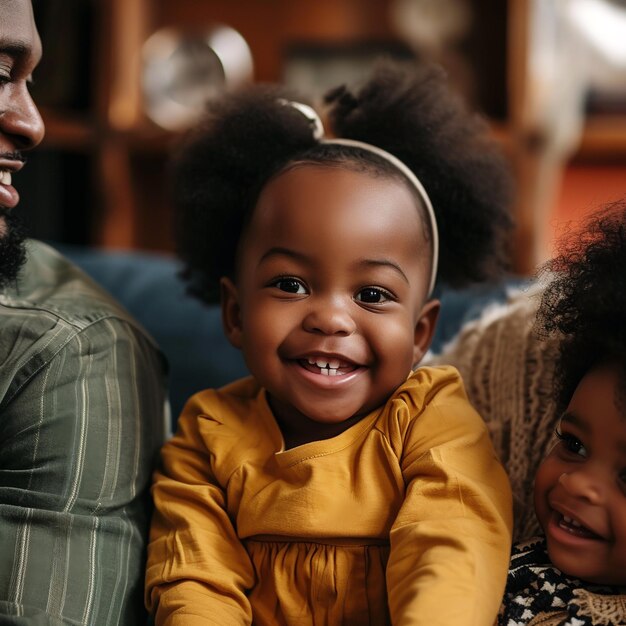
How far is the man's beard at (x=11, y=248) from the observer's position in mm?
1262

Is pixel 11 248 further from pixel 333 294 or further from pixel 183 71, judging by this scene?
pixel 183 71

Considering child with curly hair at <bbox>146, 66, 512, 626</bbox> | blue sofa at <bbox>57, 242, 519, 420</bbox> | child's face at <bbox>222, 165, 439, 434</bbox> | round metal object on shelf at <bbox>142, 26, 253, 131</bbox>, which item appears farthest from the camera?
round metal object on shelf at <bbox>142, 26, 253, 131</bbox>

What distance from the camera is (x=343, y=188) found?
1.28m

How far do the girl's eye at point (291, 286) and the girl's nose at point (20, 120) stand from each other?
39 centimetres

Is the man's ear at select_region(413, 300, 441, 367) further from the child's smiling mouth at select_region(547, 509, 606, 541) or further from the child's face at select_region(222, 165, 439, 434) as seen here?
the child's smiling mouth at select_region(547, 509, 606, 541)

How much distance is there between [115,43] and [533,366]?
7.53 ft

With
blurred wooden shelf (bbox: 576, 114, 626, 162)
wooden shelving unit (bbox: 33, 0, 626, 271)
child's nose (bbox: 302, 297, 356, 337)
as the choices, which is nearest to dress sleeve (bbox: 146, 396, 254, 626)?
child's nose (bbox: 302, 297, 356, 337)

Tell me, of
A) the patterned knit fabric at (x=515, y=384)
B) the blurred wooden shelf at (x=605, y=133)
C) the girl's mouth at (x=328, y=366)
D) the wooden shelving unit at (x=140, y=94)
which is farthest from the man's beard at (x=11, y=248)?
the blurred wooden shelf at (x=605, y=133)

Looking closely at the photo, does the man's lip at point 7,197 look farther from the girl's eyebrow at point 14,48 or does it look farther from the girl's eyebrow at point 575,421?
the girl's eyebrow at point 575,421

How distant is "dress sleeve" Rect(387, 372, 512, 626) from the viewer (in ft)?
3.43

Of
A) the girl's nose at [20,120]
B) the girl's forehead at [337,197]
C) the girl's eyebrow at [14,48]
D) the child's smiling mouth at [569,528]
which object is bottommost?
the child's smiling mouth at [569,528]

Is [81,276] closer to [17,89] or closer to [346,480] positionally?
[17,89]

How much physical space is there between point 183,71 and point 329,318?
7.34 feet

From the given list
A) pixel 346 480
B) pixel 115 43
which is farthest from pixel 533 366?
pixel 115 43
